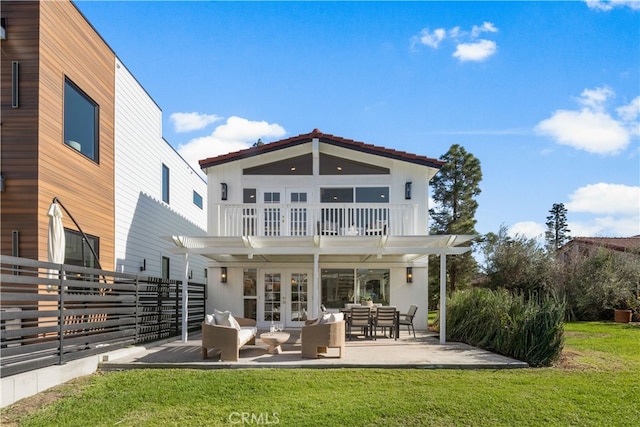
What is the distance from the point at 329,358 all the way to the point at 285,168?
7.15 meters

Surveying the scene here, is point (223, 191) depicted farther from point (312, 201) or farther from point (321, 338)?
point (321, 338)

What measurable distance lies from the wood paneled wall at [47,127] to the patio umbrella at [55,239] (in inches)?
33.1

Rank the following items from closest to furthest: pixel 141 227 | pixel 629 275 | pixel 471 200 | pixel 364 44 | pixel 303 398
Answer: pixel 303 398, pixel 364 44, pixel 141 227, pixel 629 275, pixel 471 200

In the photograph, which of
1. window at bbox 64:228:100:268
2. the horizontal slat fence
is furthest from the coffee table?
window at bbox 64:228:100:268

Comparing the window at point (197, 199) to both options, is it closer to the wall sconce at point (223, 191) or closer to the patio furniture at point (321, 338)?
the wall sconce at point (223, 191)

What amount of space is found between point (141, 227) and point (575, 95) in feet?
44.3

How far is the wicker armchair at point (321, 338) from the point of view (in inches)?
323

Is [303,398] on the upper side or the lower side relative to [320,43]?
lower

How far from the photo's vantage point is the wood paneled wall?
7.93 meters

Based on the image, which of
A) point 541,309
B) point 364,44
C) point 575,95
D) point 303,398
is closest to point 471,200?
point 575,95

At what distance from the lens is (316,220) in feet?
40.2

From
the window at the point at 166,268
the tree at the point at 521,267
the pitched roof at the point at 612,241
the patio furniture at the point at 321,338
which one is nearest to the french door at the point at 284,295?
the window at the point at 166,268

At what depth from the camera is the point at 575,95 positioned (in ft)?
44.7

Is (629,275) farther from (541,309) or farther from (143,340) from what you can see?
(143,340)
